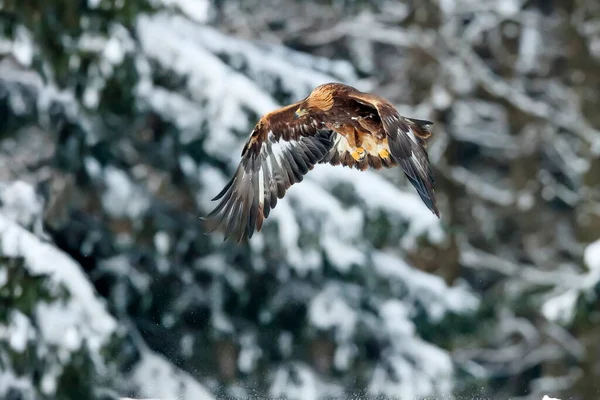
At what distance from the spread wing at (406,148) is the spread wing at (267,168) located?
0.62 metres

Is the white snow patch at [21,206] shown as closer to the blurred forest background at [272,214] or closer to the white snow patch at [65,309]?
the blurred forest background at [272,214]

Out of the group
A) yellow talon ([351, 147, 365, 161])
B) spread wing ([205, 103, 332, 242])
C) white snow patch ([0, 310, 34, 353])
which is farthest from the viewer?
white snow patch ([0, 310, 34, 353])

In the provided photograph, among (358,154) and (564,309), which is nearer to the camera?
(358,154)

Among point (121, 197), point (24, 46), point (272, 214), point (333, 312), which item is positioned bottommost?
point (24, 46)

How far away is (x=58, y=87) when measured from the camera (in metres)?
10.2

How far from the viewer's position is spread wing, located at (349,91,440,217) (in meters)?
5.84

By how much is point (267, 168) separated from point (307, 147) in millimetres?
227

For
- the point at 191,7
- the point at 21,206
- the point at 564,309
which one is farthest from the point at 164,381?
the point at 564,309

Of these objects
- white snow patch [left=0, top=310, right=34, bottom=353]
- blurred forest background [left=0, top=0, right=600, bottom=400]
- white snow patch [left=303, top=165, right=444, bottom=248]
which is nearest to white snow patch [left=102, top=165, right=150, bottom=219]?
blurred forest background [left=0, top=0, right=600, bottom=400]

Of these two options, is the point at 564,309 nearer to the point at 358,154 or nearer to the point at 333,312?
the point at 333,312

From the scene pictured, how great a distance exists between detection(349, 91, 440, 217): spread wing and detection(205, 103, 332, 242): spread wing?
62 cm

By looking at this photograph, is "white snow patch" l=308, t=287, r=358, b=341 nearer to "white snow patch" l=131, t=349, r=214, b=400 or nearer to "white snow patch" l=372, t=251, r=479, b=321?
"white snow patch" l=372, t=251, r=479, b=321

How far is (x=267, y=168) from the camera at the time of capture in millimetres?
6844

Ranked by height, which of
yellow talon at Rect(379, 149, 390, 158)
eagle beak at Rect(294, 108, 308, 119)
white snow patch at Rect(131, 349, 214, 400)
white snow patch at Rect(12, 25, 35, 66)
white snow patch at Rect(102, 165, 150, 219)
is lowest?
eagle beak at Rect(294, 108, 308, 119)
